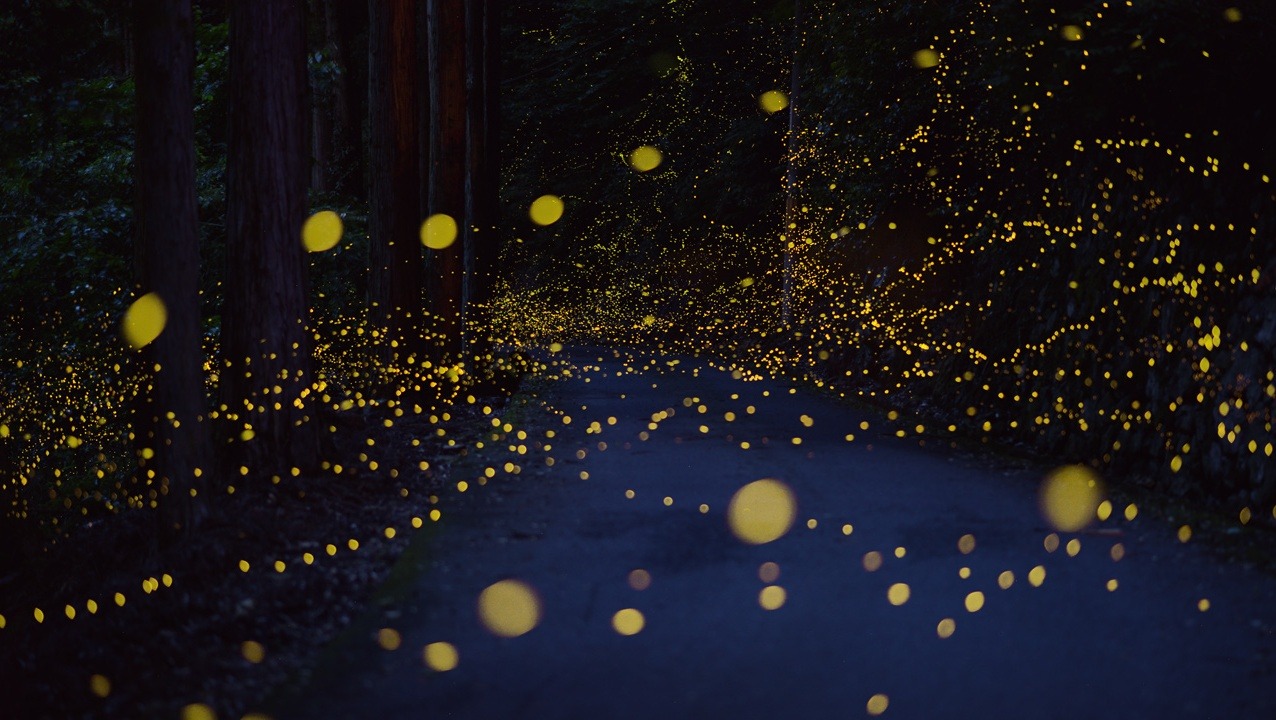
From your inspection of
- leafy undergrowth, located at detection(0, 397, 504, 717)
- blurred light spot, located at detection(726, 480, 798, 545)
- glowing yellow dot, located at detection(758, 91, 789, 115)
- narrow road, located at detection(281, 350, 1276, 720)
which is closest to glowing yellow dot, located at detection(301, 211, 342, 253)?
leafy undergrowth, located at detection(0, 397, 504, 717)

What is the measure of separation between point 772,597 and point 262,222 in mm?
5763

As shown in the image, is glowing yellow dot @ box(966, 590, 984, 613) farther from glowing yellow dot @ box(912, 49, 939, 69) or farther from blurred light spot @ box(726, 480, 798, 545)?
glowing yellow dot @ box(912, 49, 939, 69)

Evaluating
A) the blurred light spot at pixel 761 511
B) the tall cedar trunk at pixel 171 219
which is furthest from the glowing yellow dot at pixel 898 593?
the tall cedar trunk at pixel 171 219

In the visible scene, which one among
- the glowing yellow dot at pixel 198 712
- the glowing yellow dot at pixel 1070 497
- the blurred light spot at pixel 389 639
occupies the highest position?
the glowing yellow dot at pixel 198 712

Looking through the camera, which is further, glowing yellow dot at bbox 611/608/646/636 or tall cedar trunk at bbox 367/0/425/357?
tall cedar trunk at bbox 367/0/425/357

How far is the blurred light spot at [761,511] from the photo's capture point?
31.0 ft

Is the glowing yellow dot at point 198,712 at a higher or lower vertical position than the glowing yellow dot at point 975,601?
higher

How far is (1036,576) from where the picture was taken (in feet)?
26.1

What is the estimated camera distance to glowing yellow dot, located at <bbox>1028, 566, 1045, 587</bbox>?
7.79 meters

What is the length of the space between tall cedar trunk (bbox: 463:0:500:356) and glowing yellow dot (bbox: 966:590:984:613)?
18.2 meters

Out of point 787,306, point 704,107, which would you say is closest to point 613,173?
point 704,107

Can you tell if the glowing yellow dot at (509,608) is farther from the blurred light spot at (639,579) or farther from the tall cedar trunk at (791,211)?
the tall cedar trunk at (791,211)

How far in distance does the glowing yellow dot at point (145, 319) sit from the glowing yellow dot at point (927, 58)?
44.6 feet

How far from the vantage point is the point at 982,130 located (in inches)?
743
